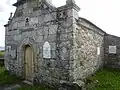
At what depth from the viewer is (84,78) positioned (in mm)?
7289

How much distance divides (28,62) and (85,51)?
343cm

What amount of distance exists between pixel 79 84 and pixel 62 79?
2.94ft

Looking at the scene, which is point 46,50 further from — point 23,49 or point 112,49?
point 112,49

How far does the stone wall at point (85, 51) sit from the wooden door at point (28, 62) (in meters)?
2.90

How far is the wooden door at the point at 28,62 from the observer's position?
7984mm

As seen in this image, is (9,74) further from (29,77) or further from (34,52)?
(34,52)

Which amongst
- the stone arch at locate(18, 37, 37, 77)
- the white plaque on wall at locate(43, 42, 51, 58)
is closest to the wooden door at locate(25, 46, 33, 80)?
the stone arch at locate(18, 37, 37, 77)

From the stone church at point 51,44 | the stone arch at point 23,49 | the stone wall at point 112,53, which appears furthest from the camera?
the stone wall at point 112,53

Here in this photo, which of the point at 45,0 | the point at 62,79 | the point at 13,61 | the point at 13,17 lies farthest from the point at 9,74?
the point at 45,0

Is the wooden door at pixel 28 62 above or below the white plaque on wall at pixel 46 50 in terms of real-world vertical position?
below

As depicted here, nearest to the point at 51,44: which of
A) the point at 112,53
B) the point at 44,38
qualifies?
the point at 44,38

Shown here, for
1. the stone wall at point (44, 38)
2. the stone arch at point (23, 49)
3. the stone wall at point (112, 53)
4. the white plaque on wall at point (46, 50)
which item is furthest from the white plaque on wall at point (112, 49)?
the stone arch at point (23, 49)

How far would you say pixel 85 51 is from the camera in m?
7.57

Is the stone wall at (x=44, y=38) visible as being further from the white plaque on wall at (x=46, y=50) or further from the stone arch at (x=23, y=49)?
the white plaque on wall at (x=46, y=50)
